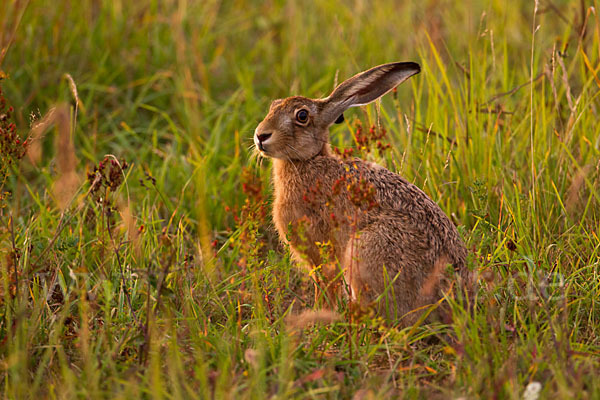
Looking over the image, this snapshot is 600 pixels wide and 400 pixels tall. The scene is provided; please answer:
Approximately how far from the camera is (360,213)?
400 cm

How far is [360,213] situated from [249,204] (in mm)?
660

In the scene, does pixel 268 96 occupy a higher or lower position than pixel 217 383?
higher

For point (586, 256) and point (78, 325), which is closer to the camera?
point (78, 325)

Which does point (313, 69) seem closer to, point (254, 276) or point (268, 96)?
point (268, 96)

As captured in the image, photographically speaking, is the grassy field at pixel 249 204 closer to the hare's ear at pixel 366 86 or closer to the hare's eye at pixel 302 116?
the hare's ear at pixel 366 86

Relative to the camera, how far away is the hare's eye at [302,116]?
4516 mm

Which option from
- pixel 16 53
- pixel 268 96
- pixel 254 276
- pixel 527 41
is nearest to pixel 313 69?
pixel 268 96

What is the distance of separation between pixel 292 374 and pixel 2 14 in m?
3.81

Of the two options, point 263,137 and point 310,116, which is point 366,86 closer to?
point 310,116

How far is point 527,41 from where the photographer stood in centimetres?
704

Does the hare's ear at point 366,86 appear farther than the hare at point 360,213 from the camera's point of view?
Yes

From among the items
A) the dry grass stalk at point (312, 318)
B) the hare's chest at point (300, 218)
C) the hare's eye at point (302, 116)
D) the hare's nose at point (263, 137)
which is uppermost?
the hare's eye at point (302, 116)

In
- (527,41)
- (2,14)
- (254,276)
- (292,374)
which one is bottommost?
(292,374)

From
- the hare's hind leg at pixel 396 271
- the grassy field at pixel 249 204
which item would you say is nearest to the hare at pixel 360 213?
the hare's hind leg at pixel 396 271
